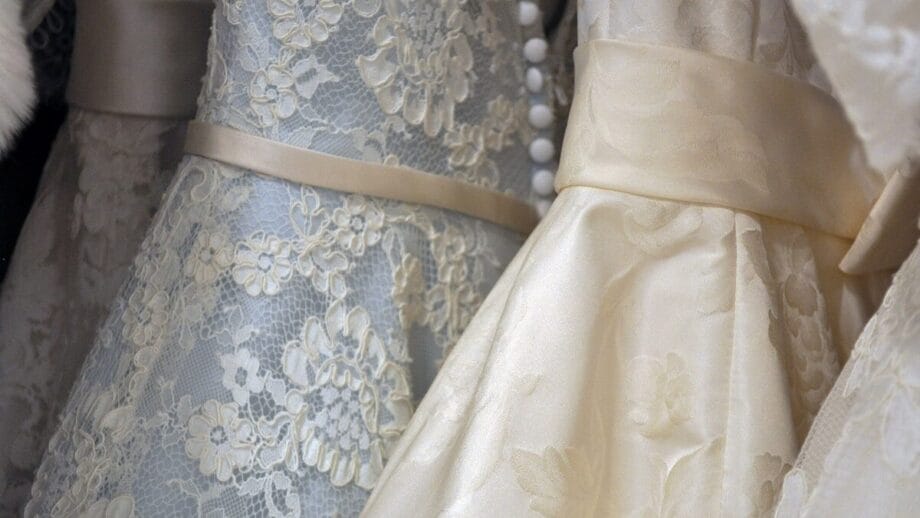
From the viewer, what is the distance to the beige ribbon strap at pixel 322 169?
480 millimetres

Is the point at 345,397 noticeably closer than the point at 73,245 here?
Yes

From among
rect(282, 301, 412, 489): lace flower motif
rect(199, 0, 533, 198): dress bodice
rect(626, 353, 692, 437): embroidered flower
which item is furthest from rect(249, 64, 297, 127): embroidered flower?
rect(626, 353, 692, 437): embroidered flower

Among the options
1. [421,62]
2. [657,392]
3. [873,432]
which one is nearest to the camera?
[873,432]

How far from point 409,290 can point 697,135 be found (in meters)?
0.17

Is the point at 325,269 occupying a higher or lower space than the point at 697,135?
lower

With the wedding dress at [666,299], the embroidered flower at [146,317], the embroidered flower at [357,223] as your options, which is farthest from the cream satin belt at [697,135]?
the embroidered flower at [146,317]

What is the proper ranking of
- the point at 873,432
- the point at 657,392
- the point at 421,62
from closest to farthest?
the point at 873,432 → the point at 657,392 → the point at 421,62

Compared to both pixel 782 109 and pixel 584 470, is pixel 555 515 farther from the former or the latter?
pixel 782 109

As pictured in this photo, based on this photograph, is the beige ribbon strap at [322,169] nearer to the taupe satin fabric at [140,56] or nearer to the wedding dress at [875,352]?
the taupe satin fabric at [140,56]

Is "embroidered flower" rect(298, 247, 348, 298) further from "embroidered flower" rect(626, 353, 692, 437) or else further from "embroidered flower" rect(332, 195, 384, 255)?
"embroidered flower" rect(626, 353, 692, 437)

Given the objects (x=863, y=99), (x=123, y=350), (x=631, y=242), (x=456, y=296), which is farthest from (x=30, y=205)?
(x=863, y=99)

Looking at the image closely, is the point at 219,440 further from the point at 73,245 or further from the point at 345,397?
the point at 73,245

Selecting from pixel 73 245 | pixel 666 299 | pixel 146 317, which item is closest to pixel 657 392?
pixel 666 299

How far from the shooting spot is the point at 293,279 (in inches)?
18.4
